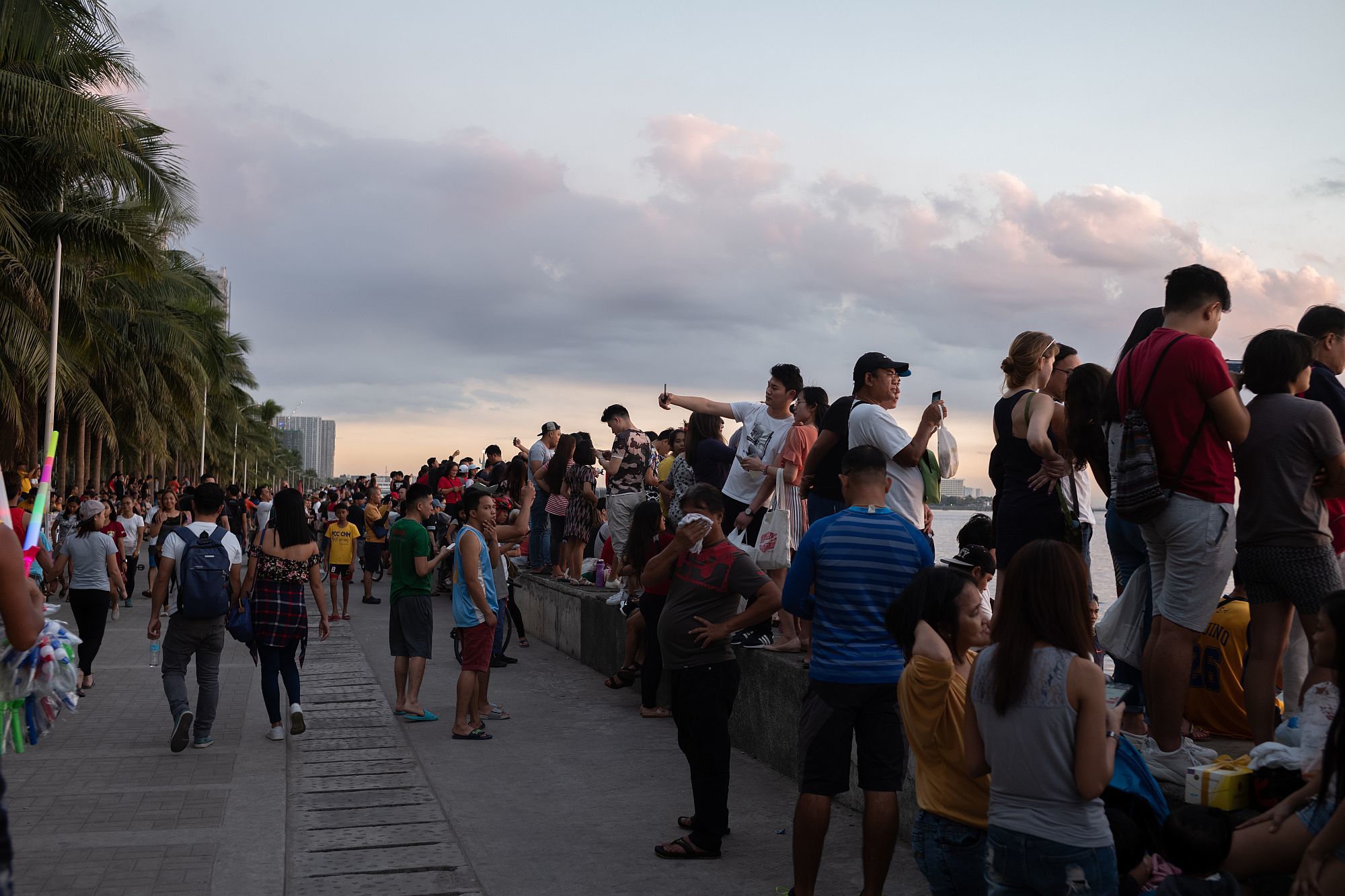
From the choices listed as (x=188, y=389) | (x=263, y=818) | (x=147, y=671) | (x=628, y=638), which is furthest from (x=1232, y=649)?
(x=188, y=389)

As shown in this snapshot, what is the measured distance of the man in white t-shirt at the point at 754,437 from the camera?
8.69 m

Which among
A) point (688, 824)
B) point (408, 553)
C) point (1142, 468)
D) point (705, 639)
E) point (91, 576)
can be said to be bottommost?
point (688, 824)

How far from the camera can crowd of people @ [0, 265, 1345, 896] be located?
346 centimetres

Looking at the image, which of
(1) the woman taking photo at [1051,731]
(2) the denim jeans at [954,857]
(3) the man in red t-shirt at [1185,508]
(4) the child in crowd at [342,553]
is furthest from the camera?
(4) the child in crowd at [342,553]

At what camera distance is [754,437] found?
8961 mm

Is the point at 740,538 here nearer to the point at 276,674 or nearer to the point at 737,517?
the point at 737,517

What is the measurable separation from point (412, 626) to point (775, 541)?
3.57 meters

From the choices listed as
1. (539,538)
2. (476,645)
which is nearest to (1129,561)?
(476,645)

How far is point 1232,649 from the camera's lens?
545 cm

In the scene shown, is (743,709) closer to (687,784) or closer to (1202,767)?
(687,784)

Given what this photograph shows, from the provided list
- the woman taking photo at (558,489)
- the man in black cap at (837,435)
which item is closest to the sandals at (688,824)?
the man in black cap at (837,435)

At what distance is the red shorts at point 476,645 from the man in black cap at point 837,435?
2938 millimetres

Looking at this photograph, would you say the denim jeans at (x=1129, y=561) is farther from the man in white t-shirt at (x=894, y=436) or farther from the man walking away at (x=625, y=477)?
the man walking away at (x=625, y=477)

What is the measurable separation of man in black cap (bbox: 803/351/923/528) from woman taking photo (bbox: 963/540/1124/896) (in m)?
3.42
